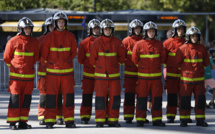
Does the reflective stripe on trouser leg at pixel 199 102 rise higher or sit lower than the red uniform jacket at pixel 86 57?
lower

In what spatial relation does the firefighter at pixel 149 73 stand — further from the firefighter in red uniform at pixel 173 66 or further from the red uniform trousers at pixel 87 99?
the red uniform trousers at pixel 87 99

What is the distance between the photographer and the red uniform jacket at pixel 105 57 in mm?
10898

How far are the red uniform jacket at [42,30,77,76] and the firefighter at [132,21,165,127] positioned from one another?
55.2 inches

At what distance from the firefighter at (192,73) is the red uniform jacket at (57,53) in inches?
91.2

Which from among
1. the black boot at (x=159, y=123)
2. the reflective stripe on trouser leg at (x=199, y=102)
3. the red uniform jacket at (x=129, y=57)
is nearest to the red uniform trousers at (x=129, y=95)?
the red uniform jacket at (x=129, y=57)

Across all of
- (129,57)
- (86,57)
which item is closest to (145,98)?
(129,57)

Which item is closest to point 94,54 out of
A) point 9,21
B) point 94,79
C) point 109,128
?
point 94,79

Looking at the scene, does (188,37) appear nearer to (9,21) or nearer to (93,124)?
(93,124)

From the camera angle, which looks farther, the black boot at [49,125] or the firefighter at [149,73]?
the firefighter at [149,73]

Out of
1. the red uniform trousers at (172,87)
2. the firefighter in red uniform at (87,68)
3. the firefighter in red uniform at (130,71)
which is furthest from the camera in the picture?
→ the red uniform trousers at (172,87)

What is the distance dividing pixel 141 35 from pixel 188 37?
109cm

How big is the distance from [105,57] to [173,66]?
68.0 inches

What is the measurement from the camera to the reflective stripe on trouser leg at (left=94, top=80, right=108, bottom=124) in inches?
430

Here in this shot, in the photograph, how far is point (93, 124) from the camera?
11430mm
